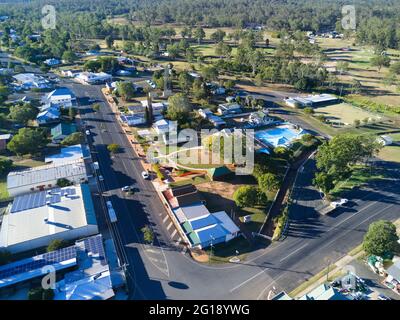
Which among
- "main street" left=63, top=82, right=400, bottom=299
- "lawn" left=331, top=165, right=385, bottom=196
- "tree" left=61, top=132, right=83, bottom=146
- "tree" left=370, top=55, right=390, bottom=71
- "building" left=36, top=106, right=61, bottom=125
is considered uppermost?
"tree" left=370, top=55, right=390, bottom=71

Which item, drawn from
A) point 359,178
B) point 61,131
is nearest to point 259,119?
point 359,178

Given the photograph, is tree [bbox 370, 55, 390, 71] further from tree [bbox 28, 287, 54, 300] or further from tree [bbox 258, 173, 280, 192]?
tree [bbox 28, 287, 54, 300]

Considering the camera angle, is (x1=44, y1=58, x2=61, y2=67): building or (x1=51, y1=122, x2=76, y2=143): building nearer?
(x1=51, y1=122, x2=76, y2=143): building

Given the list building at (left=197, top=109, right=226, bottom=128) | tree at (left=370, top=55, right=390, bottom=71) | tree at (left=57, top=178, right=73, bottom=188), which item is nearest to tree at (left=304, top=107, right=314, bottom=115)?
building at (left=197, top=109, right=226, bottom=128)

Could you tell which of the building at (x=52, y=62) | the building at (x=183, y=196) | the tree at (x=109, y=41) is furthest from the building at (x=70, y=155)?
the tree at (x=109, y=41)

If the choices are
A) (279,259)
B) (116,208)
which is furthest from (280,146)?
(116,208)

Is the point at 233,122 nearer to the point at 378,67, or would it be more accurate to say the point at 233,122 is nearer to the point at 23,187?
the point at 23,187
